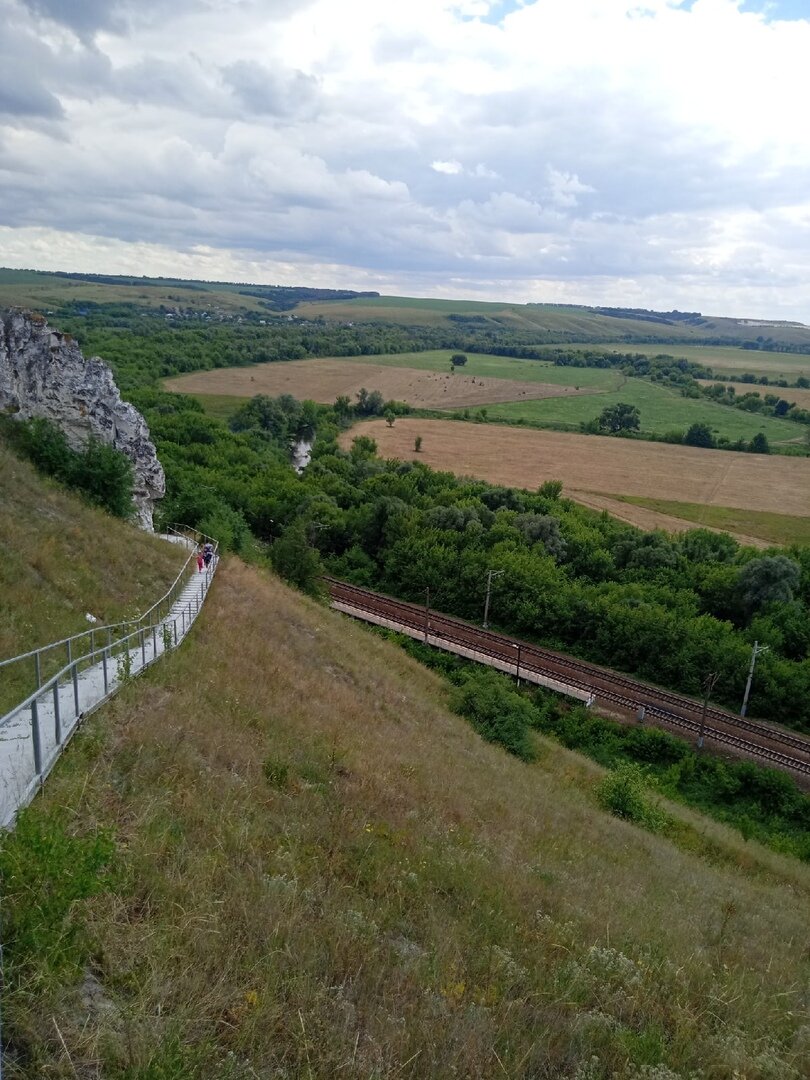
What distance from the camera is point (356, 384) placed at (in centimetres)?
12356

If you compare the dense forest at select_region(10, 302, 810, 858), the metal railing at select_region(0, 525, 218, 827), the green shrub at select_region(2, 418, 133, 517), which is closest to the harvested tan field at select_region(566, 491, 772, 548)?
the dense forest at select_region(10, 302, 810, 858)

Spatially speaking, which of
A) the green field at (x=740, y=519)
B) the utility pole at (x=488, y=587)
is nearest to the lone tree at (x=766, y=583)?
the utility pole at (x=488, y=587)

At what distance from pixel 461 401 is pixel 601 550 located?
75.4 m

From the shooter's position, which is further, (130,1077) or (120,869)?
(120,869)

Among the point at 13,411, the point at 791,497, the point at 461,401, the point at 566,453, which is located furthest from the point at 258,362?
the point at 13,411

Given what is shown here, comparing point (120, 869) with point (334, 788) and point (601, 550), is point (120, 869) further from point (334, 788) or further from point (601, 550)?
point (601, 550)

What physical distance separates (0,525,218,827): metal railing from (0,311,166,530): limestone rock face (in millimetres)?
13281

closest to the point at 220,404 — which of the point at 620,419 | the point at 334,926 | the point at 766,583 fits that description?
the point at 620,419

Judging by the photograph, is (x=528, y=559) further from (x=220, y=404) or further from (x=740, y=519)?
(x=220, y=404)

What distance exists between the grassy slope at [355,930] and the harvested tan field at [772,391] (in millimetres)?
143512

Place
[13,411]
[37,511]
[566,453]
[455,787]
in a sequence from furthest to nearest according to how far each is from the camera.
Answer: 1. [566,453]
2. [13,411]
3. [37,511]
4. [455,787]

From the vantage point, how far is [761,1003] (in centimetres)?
737

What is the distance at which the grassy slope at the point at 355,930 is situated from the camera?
16.0 ft

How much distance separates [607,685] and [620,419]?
7863 cm
